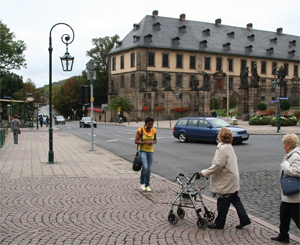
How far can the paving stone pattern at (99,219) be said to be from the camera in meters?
4.96

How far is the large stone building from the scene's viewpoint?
61.4 m

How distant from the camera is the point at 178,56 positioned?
64.6 metres

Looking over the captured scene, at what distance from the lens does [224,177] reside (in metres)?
5.18

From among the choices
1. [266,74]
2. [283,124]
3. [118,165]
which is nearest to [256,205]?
[118,165]

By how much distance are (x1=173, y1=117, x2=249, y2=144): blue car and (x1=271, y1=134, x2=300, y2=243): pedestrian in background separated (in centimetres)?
1359

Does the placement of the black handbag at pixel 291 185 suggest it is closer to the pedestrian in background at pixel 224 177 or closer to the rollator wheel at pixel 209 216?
the pedestrian in background at pixel 224 177

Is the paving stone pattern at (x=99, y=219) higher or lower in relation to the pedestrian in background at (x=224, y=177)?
lower

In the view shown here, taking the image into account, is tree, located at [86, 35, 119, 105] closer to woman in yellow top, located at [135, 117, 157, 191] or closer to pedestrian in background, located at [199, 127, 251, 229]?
woman in yellow top, located at [135, 117, 157, 191]

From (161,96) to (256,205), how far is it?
53.5 m

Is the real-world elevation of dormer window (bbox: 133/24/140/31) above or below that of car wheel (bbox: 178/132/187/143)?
above

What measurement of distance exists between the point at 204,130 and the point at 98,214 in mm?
14126

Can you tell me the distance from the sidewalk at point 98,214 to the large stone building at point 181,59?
1794 inches

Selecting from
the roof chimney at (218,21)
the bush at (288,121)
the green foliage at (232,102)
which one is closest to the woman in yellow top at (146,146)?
the bush at (288,121)

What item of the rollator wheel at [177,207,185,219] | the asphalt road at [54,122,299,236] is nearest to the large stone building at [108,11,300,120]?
the asphalt road at [54,122,299,236]
